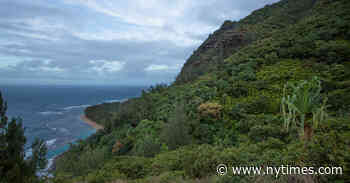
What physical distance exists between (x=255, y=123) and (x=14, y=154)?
9103 millimetres

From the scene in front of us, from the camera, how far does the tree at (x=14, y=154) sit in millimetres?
3469

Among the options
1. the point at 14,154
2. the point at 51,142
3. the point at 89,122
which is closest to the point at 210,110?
the point at 14,154

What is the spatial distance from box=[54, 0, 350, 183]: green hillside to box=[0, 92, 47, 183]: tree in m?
1.41

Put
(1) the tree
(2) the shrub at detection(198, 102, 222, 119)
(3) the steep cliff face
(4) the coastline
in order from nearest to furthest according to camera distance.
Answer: (1) the tree
(2) the shrub at detection(198, 102, 222, 119)
(3) the steep cliff face
(4) the coastline

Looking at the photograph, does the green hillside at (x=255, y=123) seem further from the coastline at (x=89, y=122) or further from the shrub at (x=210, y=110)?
the coastline at (x=89, y=122)

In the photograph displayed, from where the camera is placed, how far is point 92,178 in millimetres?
5430

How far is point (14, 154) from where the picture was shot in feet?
12.1

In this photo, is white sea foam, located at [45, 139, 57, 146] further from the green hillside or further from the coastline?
the coastline

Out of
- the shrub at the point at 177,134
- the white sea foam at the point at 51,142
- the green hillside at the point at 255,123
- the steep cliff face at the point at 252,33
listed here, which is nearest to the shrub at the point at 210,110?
the green hillside at the point at 255,123

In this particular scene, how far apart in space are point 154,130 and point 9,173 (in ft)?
32.4

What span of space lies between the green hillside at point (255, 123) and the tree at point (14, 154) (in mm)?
1410

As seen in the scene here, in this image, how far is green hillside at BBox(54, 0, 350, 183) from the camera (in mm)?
3832

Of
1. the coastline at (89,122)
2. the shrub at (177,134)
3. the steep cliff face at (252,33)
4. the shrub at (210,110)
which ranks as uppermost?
the steep cliff face at (252,33)

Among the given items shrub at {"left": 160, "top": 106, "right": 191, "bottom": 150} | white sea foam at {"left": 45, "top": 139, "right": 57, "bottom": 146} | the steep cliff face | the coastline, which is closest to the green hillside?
shrub at {"left": 160, "top": 106, "right": 191, "bottom": 150}
